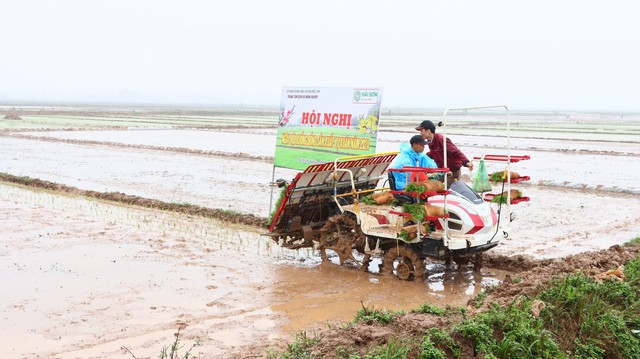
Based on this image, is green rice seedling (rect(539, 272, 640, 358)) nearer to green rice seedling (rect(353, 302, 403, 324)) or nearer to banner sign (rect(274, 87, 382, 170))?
green rice seedling (rect(353, 302, 403, 324))

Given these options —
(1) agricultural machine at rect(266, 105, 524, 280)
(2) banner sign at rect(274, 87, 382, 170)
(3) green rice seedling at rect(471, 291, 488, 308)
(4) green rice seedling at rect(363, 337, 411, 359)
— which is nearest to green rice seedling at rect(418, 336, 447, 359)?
(4) green rice seedling at rect(363, 337, 411, 359)

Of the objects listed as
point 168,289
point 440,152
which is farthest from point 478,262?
point 168,289

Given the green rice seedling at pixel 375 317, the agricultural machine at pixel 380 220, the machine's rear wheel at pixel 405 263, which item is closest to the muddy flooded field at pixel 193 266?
the machine's rear wheel at pixel 405 263

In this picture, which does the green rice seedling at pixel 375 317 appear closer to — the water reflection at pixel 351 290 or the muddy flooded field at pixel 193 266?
the muddy flooded field at pixel 193 266

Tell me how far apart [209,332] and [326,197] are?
4.17m

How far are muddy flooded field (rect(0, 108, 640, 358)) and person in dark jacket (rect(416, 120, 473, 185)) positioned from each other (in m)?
1.64

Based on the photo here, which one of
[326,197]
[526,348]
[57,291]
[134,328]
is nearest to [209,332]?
[134,328]

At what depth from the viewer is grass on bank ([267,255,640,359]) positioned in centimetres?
589

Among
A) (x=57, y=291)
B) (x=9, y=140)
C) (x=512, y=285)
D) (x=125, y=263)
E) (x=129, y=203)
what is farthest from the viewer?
(x=9, y=140)

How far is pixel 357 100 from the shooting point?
35.5 feet

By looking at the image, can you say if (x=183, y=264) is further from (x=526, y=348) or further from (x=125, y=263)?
(x=526, y=348)

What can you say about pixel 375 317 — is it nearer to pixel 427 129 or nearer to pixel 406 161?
pixel 406 161

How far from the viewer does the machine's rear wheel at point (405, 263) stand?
9.45 meters

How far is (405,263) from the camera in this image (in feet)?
31.3
